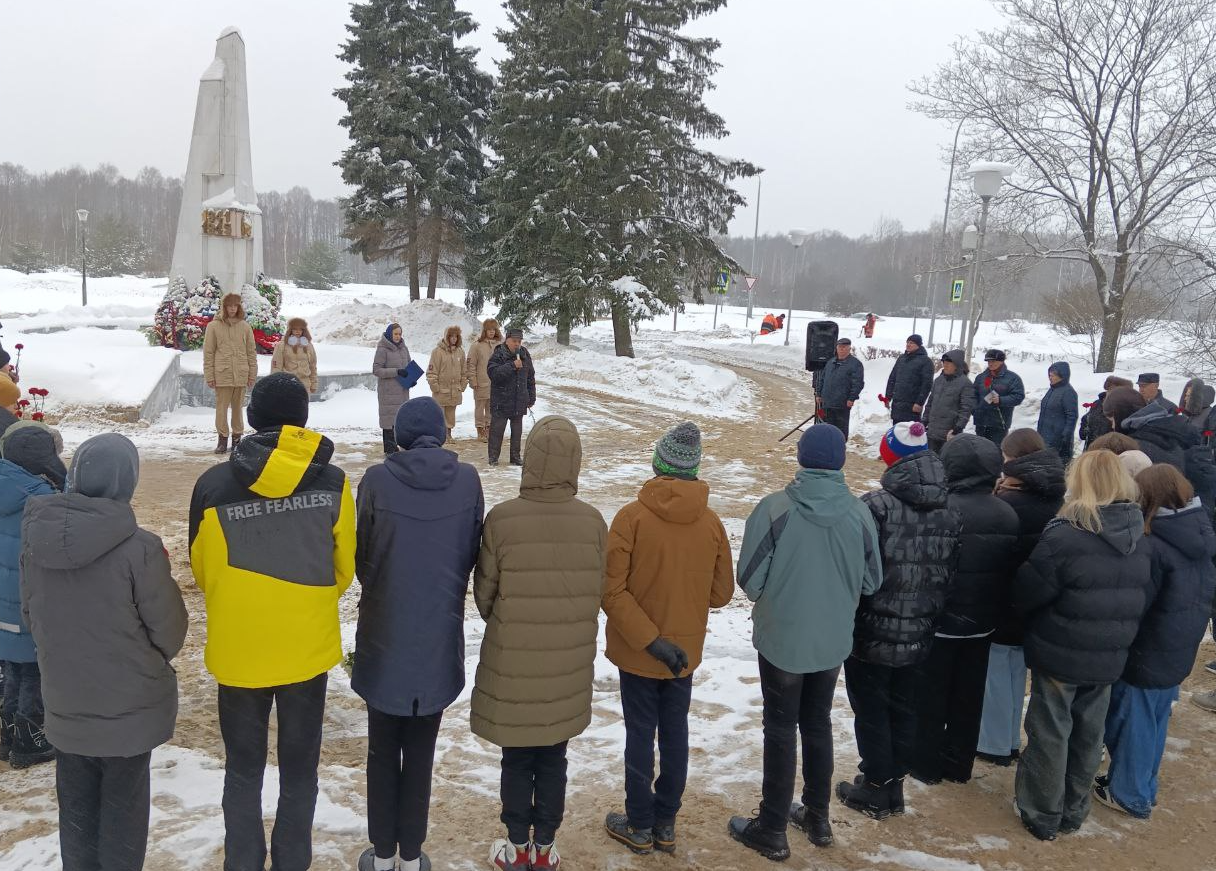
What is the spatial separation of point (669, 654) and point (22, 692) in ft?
9.43

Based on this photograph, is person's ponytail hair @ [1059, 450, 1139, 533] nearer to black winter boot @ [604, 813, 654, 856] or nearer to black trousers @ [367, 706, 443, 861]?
black winter boot @ [604, 813, 654, 856]

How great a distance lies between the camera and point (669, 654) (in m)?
3.01

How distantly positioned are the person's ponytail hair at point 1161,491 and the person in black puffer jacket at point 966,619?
0.60m

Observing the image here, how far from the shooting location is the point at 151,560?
8.34ft

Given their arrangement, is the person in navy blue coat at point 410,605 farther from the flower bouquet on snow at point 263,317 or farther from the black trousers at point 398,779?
the flower bouquet on snow at point 263,317

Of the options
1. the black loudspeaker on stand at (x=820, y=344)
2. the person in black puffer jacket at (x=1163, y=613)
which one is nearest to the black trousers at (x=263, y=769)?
the person in black puffer jacket at (x=1163, y=613)

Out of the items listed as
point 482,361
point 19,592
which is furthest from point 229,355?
point 19,592

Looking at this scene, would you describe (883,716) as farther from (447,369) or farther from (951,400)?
(447,369)

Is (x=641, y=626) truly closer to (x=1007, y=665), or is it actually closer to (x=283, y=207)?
(x=1007, y=665)

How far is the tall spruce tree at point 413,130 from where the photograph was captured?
26500mm

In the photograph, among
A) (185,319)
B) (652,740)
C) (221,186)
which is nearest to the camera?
(652,740)

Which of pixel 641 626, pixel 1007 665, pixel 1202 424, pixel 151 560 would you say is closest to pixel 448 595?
pixel 641 626

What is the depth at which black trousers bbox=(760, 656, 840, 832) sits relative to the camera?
3.25 meters

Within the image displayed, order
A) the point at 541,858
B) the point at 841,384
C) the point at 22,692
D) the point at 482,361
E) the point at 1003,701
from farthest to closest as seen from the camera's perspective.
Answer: the point at 841,384 → the point at 482,361 → the point at 1003,701 → the point at 22,692 → the point at 541,858
